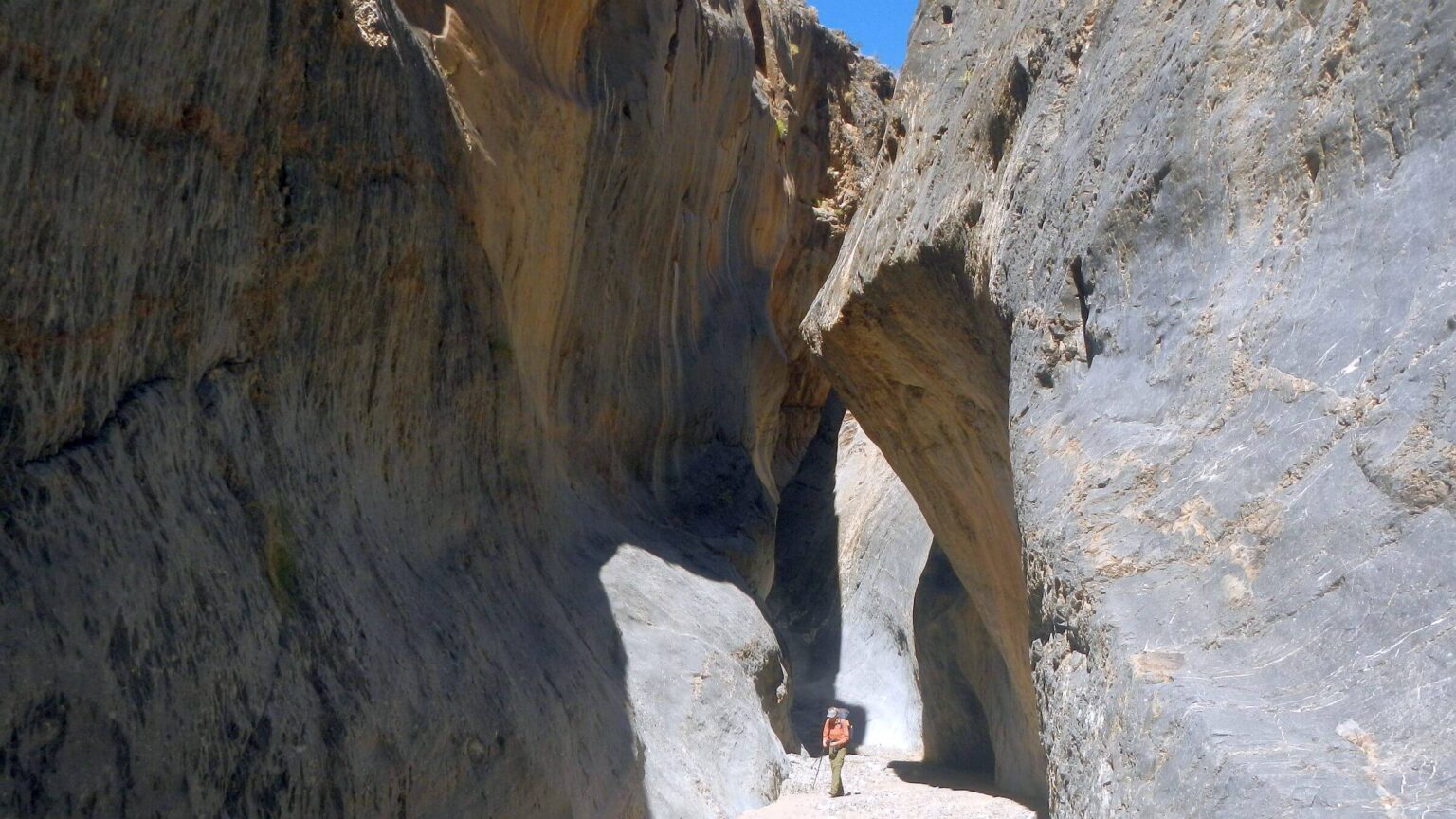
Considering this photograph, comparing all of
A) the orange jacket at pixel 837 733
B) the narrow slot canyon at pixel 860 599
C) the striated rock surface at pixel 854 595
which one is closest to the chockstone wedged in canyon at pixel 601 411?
the orange jacket at pixel 837 733

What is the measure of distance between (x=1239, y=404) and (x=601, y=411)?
801 cm

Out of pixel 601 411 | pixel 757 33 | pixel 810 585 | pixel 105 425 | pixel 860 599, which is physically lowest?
pixel 105 425

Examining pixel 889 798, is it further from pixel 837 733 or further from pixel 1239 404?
pixel 1239 404

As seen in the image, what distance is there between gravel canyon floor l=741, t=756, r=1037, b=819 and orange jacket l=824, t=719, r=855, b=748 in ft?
1.24

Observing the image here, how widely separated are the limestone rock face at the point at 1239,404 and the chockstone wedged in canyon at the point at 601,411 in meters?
0.01

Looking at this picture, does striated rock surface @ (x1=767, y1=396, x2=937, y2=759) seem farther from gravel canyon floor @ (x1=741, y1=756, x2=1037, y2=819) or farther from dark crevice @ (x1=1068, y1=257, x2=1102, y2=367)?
dark crevice @ (x1=1068, y1=257, x2=1102, y2=367)

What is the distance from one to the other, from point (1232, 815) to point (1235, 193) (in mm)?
1691

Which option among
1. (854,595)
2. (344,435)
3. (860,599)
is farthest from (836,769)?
(854,595)

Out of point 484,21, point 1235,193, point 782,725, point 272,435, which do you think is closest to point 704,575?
point 782,725

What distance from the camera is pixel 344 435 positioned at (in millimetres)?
5562

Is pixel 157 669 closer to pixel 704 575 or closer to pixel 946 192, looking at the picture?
pixel 946 192

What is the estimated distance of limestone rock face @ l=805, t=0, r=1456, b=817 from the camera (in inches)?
83.4

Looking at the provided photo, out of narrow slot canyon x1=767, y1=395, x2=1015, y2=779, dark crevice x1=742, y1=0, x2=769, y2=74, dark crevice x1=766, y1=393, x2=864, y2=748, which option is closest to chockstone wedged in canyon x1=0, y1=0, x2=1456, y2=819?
narrow slot canyon x1=767, y1=395, x2=1015, y2=779

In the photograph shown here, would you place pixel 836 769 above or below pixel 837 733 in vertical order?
below
